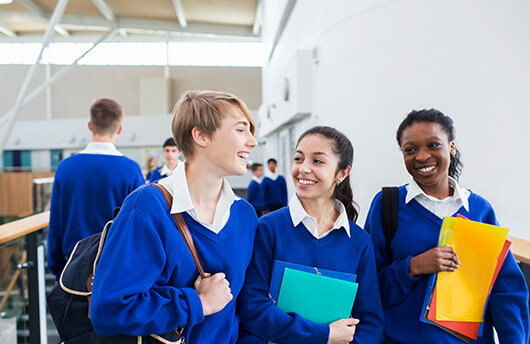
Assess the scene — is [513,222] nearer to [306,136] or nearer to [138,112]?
[306,136]

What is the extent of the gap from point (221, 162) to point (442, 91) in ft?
7.88

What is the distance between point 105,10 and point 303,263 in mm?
14266

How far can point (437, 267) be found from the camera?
1.36m

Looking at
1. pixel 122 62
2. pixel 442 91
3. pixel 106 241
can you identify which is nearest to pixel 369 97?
pixel 442 91

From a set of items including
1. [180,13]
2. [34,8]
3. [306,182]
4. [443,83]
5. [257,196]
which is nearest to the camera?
[306,182]

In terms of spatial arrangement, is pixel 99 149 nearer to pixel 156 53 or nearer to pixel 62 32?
pixel 156 53

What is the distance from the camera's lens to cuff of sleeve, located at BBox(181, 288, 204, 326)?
1120mm

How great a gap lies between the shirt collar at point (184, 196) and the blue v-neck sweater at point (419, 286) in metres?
0.68

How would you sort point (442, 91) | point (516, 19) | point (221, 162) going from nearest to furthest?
point (221, 162)
point (516, 19)
point (442, 91)

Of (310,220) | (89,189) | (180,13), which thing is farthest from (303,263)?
(180,13)

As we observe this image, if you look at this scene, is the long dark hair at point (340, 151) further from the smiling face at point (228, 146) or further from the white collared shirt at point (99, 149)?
the white collared shirt at point (99, 149)

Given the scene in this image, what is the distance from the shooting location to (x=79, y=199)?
238cm

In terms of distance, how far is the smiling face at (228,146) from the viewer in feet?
4.19

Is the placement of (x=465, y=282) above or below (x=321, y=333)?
above
